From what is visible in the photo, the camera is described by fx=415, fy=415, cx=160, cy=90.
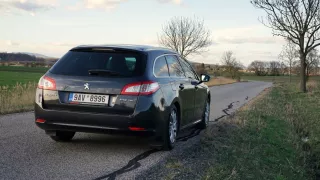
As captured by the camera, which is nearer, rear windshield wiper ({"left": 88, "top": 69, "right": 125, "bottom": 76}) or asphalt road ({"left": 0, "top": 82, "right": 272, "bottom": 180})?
asphalt road ({"left": 0, "top": 82, "right": 272, "bottom": 180})

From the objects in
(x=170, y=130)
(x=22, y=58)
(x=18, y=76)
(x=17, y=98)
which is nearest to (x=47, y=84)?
(x=170, y=130)

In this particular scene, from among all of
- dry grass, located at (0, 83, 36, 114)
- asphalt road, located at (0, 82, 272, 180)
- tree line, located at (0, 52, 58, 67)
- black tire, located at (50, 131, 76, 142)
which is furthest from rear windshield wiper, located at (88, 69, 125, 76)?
tree line, located at (0, 52, 58, 67)

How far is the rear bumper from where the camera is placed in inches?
226

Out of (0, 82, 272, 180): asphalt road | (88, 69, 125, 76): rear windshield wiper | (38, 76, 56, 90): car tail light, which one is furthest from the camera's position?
(38, 76, 56, 90): car tail light

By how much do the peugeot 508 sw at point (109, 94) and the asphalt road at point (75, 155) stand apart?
0.38 metres

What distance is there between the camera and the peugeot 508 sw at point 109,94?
18.9ft

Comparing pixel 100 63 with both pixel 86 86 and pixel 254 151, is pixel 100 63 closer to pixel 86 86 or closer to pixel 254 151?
pixel 86 86

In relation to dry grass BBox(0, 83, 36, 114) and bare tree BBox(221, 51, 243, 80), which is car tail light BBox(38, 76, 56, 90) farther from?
bare tree BBox(221, 51, 243, 80)

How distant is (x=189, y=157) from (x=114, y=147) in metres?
1.29

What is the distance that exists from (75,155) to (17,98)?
8.82 meters

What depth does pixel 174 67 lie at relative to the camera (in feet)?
24.0

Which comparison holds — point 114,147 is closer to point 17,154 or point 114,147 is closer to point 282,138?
point 17,154

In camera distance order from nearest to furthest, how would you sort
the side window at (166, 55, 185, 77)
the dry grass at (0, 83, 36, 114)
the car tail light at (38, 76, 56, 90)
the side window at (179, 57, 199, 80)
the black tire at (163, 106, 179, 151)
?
the car tail light at (38, 76, 56, 90)
the black tire at (163, 106, 179, 151)
the side window at (166, 55, 185, 77)
the side window at (179, 57, 199, 80)
the dry grass at (0, 83, 36, 114)

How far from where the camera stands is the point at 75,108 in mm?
5844
